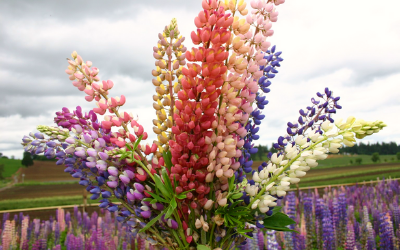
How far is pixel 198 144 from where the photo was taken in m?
0.79

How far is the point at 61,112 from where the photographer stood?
3.01 ft

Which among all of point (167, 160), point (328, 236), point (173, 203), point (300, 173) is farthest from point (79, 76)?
point (328, 236)

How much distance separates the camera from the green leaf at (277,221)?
2.95 ft

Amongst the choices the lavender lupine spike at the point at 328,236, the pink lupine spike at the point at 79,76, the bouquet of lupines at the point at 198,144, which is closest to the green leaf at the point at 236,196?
the bouquet of lupines at the point at 198,144

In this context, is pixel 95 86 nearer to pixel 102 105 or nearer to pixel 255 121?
pixel 102 105

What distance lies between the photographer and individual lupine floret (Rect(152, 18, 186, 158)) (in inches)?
35.6

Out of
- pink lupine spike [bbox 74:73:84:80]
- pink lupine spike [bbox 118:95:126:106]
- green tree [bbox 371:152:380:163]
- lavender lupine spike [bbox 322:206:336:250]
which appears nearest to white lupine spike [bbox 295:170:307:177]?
pink lupine spike [bbox 118:95:126:106]

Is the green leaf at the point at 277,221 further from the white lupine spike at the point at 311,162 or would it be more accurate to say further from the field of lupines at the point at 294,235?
the field of lupines at the point at 294,235

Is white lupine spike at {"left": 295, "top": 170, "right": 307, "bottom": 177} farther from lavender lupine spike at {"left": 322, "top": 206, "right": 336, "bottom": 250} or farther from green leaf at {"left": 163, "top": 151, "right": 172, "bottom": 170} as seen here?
lavender lupine spike at {"left": 322, "top": 206, "right": 336, "bottom": 250}

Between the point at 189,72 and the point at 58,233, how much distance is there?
101 inches

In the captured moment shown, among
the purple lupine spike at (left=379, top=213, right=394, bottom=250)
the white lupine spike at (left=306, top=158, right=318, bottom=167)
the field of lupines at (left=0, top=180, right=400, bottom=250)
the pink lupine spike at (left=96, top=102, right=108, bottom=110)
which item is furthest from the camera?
the purple lupine spike at (left=379, top=213, right=394, bottom=250)

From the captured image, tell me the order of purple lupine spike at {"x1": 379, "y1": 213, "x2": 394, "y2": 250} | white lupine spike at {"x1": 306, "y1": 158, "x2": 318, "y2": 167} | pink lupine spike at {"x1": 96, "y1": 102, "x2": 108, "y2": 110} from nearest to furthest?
white lupine spike at {"x1": 306, "y1": 158, "x2": 318, "y2": 167}
pink lupine spike at {"x1": 96, "y1": 102, "x2": 108, "y2": 110}
purple lupine spike at {"x1": 379, "y1": 213, "x2": 394, "y2": 250}

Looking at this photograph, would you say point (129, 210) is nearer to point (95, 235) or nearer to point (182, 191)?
point (182, 191)

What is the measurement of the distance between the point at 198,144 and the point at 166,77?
0.26 m
